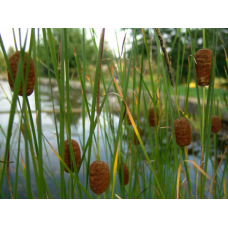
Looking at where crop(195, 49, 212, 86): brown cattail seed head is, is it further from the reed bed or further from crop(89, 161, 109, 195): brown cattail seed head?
crop(89, 161, 109, 195): brown cattail seed head

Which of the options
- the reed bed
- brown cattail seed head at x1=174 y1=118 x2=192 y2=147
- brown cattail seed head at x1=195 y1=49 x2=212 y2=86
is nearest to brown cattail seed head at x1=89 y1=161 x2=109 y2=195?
the reed bed

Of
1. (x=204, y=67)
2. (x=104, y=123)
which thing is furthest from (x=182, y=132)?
(x=104, y=123)

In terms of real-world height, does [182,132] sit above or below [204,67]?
below

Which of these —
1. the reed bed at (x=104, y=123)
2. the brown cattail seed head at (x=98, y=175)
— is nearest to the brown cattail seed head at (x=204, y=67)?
the reed bed at (x=104, y=123)

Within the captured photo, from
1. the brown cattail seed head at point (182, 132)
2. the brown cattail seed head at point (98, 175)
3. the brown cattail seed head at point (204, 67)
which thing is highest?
the brown cattail seed head at point (204, 67)

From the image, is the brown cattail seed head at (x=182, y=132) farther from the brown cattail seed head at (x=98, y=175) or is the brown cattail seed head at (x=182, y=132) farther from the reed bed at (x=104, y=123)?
the brown cattail seed head at (x=98, y=175)

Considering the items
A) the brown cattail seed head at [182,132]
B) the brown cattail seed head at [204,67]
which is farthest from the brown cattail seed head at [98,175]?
the brown cattail seed head at [204,67]

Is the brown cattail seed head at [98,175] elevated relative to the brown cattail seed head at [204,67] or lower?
lower

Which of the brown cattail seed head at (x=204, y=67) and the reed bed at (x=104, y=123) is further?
the brown cattail seed head at (x=204, y=67)

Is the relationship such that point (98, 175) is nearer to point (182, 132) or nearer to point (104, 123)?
point (182, 132)

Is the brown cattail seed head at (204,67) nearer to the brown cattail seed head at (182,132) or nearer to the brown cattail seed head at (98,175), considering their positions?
the brown cattail seed head at (182,132)
